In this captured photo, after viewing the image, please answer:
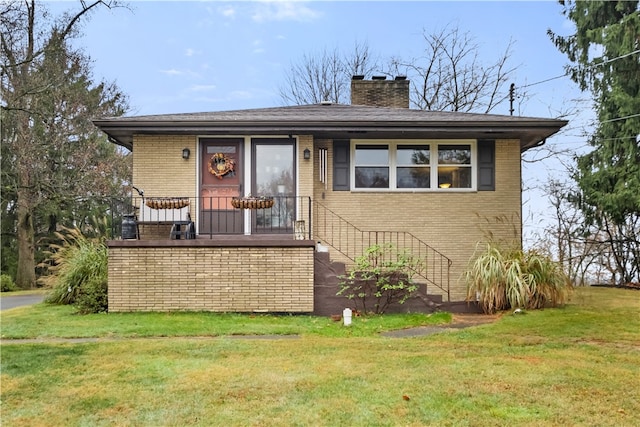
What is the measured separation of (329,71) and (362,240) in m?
16.7

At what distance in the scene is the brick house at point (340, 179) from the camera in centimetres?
1029

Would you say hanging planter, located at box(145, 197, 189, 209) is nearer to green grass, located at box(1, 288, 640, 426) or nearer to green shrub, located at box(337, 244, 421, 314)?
green grass, located at box(1, 288, 640, 426)

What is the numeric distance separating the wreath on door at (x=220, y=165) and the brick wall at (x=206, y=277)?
2.06m

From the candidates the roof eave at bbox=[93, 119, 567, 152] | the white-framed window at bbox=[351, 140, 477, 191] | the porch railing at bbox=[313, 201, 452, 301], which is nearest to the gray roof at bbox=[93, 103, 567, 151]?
the roof eave at bbox=[93, 119, 567, 152]

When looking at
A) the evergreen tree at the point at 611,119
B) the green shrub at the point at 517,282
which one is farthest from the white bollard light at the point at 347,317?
the evergreen tree at the point at 611,119

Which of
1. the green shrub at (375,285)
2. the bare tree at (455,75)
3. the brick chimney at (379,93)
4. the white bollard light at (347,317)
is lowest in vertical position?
the white bollard light at (347,317)

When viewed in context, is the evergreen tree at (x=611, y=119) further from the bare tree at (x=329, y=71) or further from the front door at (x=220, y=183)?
the bare tree at (x=329, y=71)

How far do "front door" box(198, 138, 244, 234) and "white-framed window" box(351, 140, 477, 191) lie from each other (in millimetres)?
2529

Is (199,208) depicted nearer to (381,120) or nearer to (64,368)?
(381,120)

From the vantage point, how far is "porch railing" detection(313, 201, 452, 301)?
1086 cm

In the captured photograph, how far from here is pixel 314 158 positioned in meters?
10.9

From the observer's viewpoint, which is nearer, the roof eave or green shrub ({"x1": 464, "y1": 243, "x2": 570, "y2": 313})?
green shrub ({"x1": 464, "y1": 243, "x2": 570, "y2": 313})

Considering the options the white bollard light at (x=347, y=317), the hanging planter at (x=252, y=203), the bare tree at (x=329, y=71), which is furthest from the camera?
the bare tree at (x=329, y=71)

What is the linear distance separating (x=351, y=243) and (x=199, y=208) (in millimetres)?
3328
